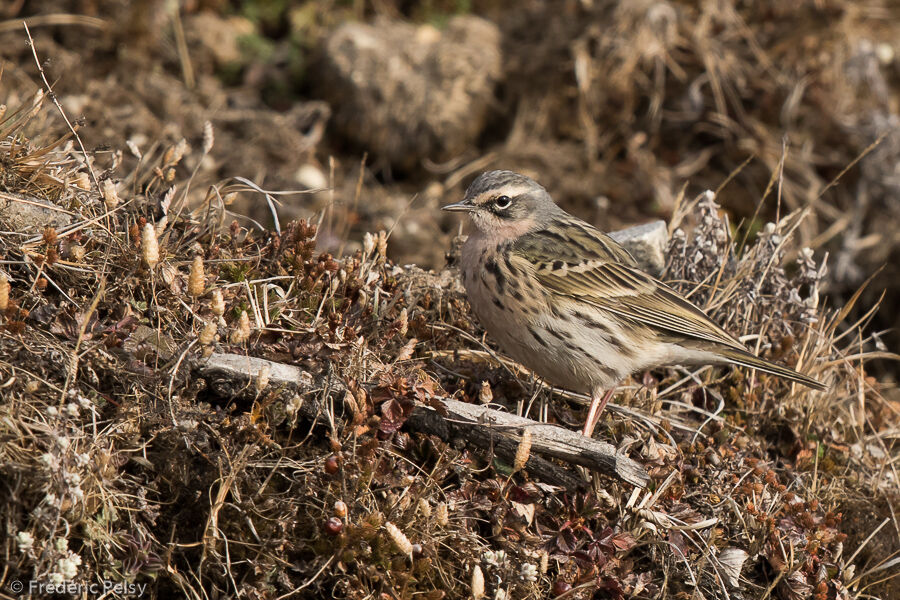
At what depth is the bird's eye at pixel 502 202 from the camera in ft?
20.1

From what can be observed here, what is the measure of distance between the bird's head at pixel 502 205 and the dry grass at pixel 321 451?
2.02 feet

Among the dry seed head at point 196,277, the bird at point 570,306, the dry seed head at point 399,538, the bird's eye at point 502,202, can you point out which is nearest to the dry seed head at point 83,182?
the dry seed head at point 196,277

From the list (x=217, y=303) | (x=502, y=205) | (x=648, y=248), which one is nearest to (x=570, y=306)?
(x=502, y=205)

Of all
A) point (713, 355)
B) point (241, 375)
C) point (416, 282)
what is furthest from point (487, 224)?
point (241, 375)

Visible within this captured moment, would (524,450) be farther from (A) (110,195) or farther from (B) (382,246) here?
(A) (110,195)

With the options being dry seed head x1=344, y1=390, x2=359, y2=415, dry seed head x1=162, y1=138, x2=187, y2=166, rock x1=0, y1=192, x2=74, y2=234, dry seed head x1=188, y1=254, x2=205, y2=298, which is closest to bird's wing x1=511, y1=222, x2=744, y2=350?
dry seed head x1=344, y1=390, x2=359, y2=415

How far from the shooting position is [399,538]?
4.50 meters

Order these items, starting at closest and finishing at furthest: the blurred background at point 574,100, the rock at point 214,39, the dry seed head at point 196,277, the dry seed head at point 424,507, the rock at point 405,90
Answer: the dry seed head at point 424,507 → the dry seed head at point 196,277 → the blurred background at point 574,100 → the rock at point 405,90 → the rock at point 214,39

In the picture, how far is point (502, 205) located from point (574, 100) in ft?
17.7

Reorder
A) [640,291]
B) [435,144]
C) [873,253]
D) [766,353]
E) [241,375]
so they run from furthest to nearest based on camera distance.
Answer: [435,144], [873,253], [766,353], [640,291], [241,375]

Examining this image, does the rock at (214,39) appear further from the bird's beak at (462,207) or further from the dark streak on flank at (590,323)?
the dark streak on flank at (590,323)

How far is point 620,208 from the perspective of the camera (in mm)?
10523

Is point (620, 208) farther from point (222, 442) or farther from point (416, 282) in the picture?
point (222, 442)

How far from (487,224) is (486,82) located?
Answer: 5.66 m
